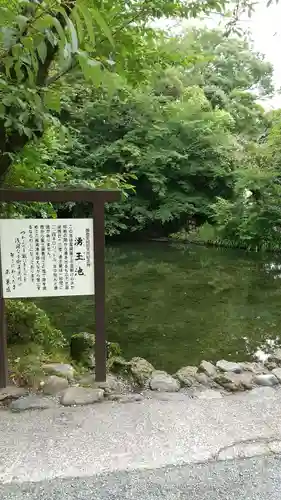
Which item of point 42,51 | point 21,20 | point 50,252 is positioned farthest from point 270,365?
point 21,20

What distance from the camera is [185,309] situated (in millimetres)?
7898

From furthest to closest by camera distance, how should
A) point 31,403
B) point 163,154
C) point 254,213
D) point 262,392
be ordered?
point 163,154
point 254,213
point 262,392
point 31,403

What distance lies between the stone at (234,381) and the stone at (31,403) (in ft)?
4.76

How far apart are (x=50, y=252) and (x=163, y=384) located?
4.76ft

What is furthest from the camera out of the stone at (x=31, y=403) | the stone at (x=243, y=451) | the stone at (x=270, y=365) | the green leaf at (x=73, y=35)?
the stone at (x=270, y=365)

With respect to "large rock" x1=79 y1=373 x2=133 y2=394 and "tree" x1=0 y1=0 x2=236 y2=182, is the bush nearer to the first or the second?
"large rock" x1=79 y1=373 x2=133 y2=394

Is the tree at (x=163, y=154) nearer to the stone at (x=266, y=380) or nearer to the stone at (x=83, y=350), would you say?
the stone at (x=83, y=350)

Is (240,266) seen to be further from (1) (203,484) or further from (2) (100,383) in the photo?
(1) (203,484)

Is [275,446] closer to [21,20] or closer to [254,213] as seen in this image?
[21,20]

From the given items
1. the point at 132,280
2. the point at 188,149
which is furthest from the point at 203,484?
the point at 188,149

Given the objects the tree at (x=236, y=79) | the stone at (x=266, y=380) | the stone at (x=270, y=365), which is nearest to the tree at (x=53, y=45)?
the stone at (x=266, y=380)

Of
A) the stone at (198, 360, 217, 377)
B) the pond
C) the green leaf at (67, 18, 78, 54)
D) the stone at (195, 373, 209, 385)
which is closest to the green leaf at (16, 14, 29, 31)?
the green leaf at (67, 18, 78, 54)

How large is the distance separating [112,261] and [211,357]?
745cm

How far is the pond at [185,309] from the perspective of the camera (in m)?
6.00
